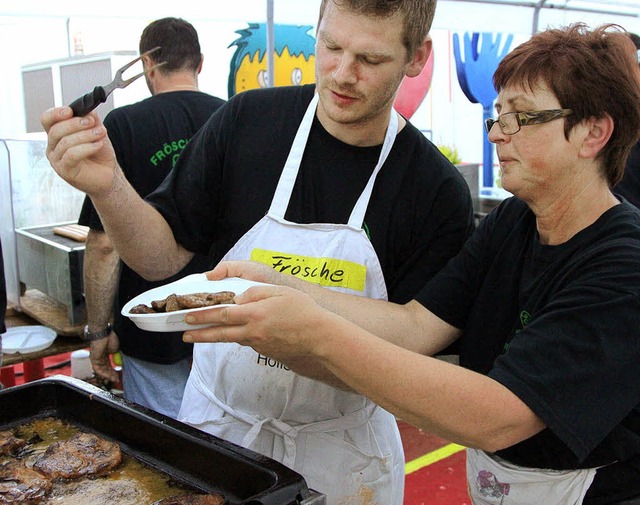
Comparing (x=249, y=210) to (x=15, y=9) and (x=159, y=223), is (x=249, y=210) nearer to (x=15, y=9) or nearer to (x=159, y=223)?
(x=159, y=223)

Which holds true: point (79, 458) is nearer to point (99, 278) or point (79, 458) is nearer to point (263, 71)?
point (99, 278)

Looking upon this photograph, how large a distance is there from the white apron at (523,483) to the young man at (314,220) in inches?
12.4

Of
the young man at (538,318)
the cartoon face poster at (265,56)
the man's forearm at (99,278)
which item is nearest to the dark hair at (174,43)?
the cartoon face poster at (265,56)

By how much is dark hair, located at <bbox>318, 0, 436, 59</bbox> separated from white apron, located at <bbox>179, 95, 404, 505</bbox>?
224 mm

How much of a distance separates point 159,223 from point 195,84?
157cm

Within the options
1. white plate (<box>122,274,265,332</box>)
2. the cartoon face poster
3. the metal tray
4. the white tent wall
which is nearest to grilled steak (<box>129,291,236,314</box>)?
white plate (<box>122,274,265,332</box>)

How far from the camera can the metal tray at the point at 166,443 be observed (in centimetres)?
111

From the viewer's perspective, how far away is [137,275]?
2.80 metres

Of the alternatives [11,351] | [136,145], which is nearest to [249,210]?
[136,145]

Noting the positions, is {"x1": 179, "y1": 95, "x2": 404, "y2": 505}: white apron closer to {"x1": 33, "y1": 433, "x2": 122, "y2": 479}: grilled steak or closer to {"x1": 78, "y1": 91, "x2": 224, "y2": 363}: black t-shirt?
{"x1": 33, "y1": 433, "x2": 122, "y2": 479}: grilled steak

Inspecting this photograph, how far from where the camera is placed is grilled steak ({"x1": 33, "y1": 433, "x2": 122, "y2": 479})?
127cm

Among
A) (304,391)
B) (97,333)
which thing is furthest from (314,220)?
(97,333)

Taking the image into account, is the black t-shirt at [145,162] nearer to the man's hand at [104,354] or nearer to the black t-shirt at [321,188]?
the man's hand at [104,354]

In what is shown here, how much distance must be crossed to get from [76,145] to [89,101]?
0.10 m
